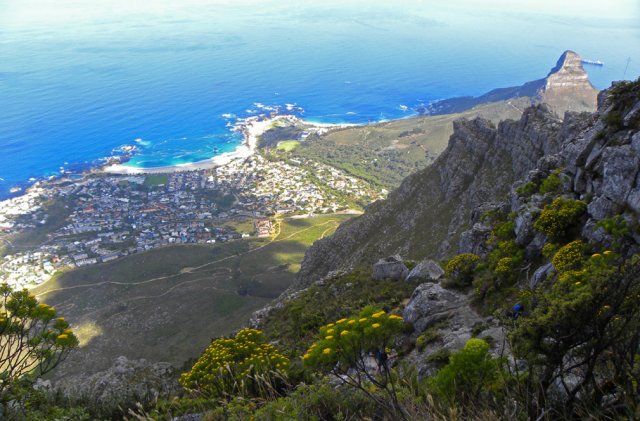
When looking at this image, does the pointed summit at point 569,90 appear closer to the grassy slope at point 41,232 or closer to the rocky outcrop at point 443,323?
the rocky outcrop at point 443,323

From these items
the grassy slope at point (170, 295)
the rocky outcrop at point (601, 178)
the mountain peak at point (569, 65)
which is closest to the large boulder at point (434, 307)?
the rocky outcrop at point (601, 178)

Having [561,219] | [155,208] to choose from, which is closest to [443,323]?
[561,219]

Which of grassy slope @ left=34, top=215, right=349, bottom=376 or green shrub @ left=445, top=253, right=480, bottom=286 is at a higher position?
green shrub @ left=445, top=253, right=480, bottom=286

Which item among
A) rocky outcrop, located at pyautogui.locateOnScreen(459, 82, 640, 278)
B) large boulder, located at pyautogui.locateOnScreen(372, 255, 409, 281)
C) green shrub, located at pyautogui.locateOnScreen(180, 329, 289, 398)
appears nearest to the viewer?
green shrub, located at pyautogui.locateOnScreen(180, 329, 289, 398)

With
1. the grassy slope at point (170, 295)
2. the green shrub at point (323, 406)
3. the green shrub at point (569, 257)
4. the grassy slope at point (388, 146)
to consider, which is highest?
the green shrub at point (569, 257)

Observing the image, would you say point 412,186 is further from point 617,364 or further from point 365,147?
point 365,147

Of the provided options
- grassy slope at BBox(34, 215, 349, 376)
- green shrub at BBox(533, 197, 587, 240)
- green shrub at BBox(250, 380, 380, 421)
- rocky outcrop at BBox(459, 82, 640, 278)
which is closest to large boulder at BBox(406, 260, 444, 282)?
rocky outcrop at BBox(459, 82, 640, 278)

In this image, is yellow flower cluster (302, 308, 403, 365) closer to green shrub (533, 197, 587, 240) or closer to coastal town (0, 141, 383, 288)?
green shrub (533, 197, 587, 240)
